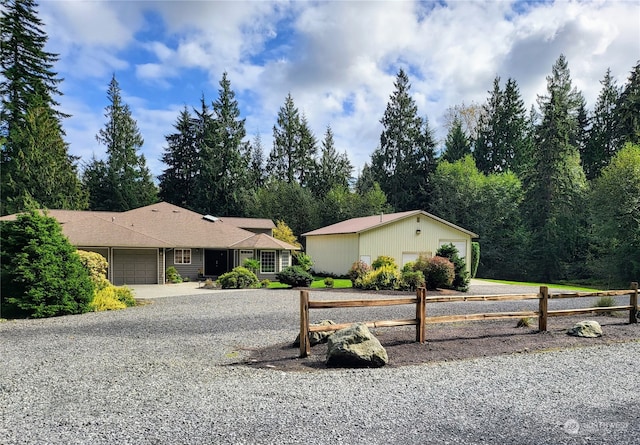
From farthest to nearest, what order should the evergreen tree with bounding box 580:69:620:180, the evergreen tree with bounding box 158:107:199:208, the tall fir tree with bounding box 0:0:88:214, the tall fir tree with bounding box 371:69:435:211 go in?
the evergreen tree with bounding box 158:107:199:208 → the tall fir tree with bounding box 371:69:435:211 → the evergreen tree with bounding box 580:69:620:180 → the tall fir tree with bounding box 0:0:88:214

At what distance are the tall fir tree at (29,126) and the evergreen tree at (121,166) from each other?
5852mm

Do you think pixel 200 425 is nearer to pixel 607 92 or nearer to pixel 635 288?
pixel 635 288

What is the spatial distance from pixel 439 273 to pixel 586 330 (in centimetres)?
1030

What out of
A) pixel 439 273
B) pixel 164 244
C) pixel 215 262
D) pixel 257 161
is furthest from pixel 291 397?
pixel 257 161

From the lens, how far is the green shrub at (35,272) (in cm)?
1141

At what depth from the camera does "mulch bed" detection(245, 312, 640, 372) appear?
6.71m

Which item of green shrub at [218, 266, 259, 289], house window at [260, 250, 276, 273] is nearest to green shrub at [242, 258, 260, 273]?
house window at [260, 250, 276, 273]

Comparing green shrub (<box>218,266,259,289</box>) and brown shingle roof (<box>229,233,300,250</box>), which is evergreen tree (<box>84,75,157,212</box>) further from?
green shrub (<box>218,266,259,289</box>)

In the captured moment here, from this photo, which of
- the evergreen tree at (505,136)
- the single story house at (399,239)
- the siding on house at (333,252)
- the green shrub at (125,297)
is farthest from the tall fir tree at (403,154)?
the green shrub at (125,297)

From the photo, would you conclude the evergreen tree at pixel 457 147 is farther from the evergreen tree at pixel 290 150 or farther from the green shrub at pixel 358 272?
the green shrub at pixel 358 272

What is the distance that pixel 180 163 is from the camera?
45.2m

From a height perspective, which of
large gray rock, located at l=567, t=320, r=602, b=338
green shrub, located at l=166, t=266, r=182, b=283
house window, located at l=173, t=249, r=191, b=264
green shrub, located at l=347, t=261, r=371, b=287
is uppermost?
house window, located at l=173, t=249, r=191, b=264

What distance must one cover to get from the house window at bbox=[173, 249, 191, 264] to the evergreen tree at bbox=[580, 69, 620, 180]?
120 feet

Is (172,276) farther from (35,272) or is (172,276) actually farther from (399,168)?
(399,168)
